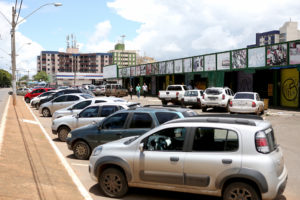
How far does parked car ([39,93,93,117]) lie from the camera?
21500mm

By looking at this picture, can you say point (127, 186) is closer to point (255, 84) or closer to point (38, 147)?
point (38, 147)

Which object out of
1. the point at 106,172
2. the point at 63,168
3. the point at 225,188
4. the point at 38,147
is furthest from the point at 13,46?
the point at 225,188

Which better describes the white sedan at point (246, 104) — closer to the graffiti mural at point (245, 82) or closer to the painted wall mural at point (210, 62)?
the graffiti mural at point (245, 82)

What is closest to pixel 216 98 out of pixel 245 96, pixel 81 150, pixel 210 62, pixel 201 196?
pixel 245 96

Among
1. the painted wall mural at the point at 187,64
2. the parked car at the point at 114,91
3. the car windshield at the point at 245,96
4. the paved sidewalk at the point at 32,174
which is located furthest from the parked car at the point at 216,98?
the parked car at the point at 114,91

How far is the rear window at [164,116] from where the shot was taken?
8438 millimetres

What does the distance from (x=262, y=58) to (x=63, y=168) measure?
23.1m

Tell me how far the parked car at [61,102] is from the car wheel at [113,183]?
50.4 ft

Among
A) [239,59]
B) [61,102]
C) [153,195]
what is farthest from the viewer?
[239,59]

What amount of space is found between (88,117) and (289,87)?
1996 cm

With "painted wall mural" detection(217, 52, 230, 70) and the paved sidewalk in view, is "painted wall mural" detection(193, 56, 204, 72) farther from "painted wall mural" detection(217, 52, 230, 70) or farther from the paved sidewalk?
the paved sidewalk

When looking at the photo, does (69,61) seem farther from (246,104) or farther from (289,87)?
(246,104)

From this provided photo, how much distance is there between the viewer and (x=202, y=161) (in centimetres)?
546

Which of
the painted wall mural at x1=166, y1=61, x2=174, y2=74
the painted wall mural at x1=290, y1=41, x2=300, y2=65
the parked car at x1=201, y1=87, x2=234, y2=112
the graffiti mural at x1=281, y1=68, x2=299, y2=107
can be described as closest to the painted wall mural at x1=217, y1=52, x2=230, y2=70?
the graffiti mural at x1=281, y1=68, x2=299, y2=107
